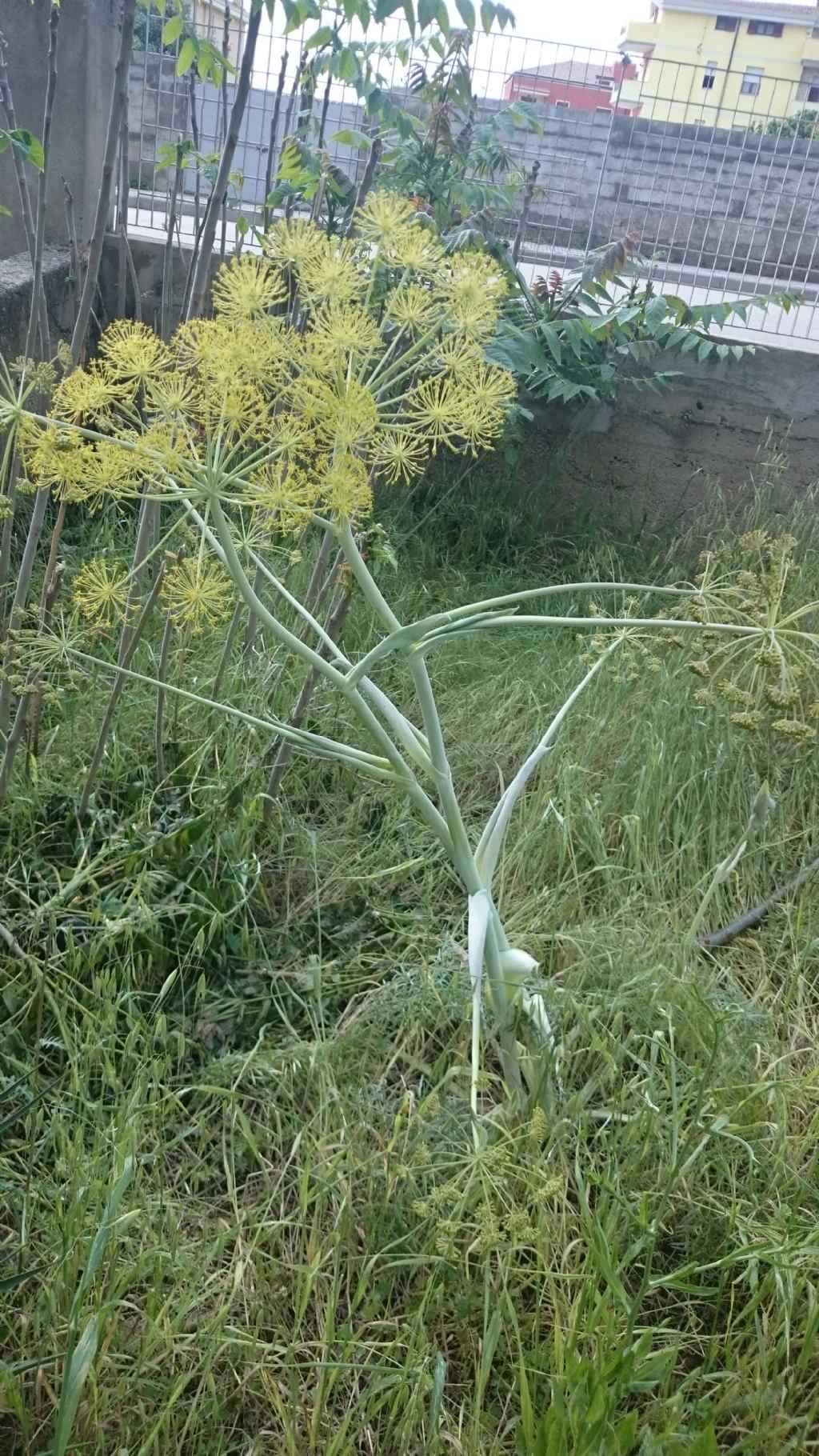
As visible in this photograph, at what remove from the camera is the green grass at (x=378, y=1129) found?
156 cm

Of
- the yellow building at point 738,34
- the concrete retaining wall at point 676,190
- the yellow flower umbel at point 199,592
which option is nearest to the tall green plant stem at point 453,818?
the yellow flower umbel at point 199,592

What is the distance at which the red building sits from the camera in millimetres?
6484

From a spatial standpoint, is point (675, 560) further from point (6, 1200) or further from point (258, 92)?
point (258, 92)

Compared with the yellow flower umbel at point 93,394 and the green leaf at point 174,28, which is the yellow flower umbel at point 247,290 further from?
the green leaf at point 174,28

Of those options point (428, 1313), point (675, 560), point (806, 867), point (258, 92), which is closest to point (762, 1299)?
point (428, 1313)

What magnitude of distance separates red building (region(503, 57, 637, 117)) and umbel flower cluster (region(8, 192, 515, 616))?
19.2 feet

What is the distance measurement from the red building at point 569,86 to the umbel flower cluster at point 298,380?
584 centimetres

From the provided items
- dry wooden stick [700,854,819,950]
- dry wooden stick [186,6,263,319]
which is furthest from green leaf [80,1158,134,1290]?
dry wooden stick [186,6,263,319]

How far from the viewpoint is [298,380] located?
4.45 feet

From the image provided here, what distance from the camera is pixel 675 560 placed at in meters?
4.98

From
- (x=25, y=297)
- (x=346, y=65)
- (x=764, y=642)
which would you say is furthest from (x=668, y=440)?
(x=764, y=642)

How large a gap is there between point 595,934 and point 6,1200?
4.42 ft

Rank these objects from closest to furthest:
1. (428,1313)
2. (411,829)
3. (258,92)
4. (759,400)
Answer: (428,1313), (411,829), (759,400), (258,92)

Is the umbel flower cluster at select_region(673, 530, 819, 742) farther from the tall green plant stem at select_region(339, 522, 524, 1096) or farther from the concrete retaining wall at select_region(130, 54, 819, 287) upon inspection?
the concrete retaining wall at select_region(130, 54, 819, 287)
